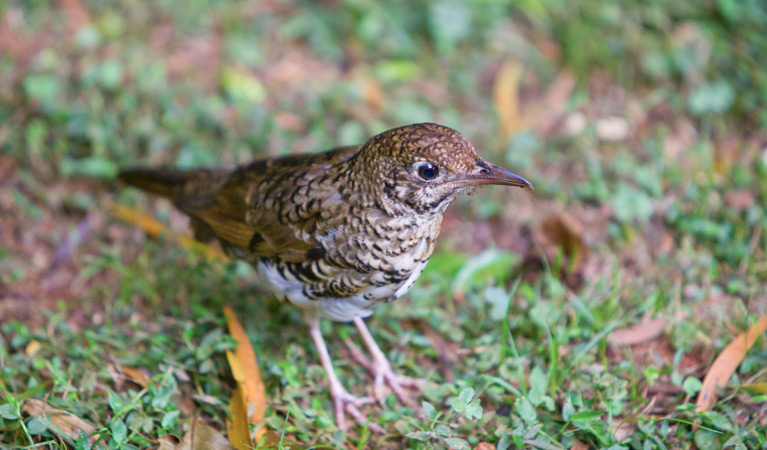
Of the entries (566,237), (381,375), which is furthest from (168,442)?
(566,237)

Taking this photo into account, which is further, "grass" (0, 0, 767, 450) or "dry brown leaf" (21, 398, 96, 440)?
"grass" (0, 0, 767, 450)

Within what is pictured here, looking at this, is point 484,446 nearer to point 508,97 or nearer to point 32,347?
point 32,347

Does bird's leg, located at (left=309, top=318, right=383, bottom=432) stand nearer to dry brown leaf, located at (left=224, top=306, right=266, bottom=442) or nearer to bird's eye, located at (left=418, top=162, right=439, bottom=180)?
dry brown leaf, located at (left=224, top=306, right=266, bottom=442)

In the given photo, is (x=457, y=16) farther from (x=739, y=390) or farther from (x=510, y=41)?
(x=739, y=390)

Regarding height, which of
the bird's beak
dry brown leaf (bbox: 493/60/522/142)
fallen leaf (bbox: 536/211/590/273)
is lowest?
fallen leaf (bbox: 536/211/590/273)

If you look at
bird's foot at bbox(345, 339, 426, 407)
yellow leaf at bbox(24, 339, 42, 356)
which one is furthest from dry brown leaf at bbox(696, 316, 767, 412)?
yellow leaf at bbox(24, 339, 42, 356)

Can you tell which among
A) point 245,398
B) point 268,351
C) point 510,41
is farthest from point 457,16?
point 245,398

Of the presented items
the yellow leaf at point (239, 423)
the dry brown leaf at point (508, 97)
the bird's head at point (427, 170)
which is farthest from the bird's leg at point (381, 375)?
the dry brown leaf at point (508, 97)

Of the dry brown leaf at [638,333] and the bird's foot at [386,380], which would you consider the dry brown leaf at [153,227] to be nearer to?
the bird's foot at [386,380]
